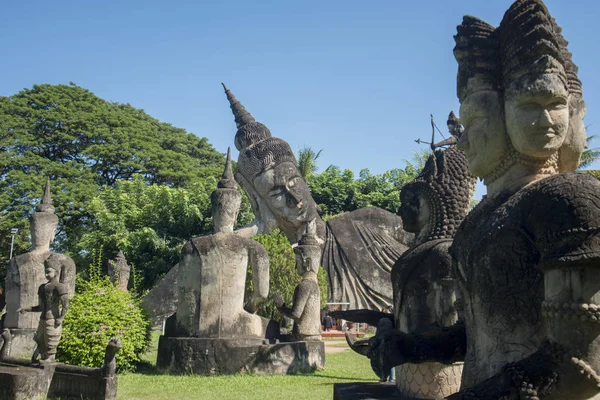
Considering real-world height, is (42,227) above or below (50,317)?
above

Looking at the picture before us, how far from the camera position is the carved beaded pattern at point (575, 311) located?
1.82m

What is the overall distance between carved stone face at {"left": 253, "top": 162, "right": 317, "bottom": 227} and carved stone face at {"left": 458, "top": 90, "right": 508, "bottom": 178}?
15755 millimetres

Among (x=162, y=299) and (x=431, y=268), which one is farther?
(x=162, y=299)

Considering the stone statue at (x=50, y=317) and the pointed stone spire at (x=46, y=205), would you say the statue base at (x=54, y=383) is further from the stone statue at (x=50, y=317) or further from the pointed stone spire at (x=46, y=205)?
the pointed stone spire at (x=46, y=205)

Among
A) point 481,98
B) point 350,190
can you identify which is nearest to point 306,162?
point 350,190

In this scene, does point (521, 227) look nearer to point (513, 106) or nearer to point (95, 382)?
point (513, 106)

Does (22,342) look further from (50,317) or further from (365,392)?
(365,392)

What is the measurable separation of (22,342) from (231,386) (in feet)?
19.8

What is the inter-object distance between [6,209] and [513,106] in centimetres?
2804

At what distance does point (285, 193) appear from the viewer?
18.5 metres

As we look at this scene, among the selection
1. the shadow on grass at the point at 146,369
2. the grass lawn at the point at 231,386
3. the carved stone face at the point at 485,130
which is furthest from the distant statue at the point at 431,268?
the shadow on grass at the point at 146,369

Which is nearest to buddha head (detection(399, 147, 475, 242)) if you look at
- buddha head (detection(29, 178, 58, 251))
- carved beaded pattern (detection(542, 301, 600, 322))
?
carved beaded pattern (detection(542, 301, 600, 322))

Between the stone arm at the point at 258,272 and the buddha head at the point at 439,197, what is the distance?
608 centimetres

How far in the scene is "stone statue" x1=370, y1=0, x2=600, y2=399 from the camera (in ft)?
6.05
